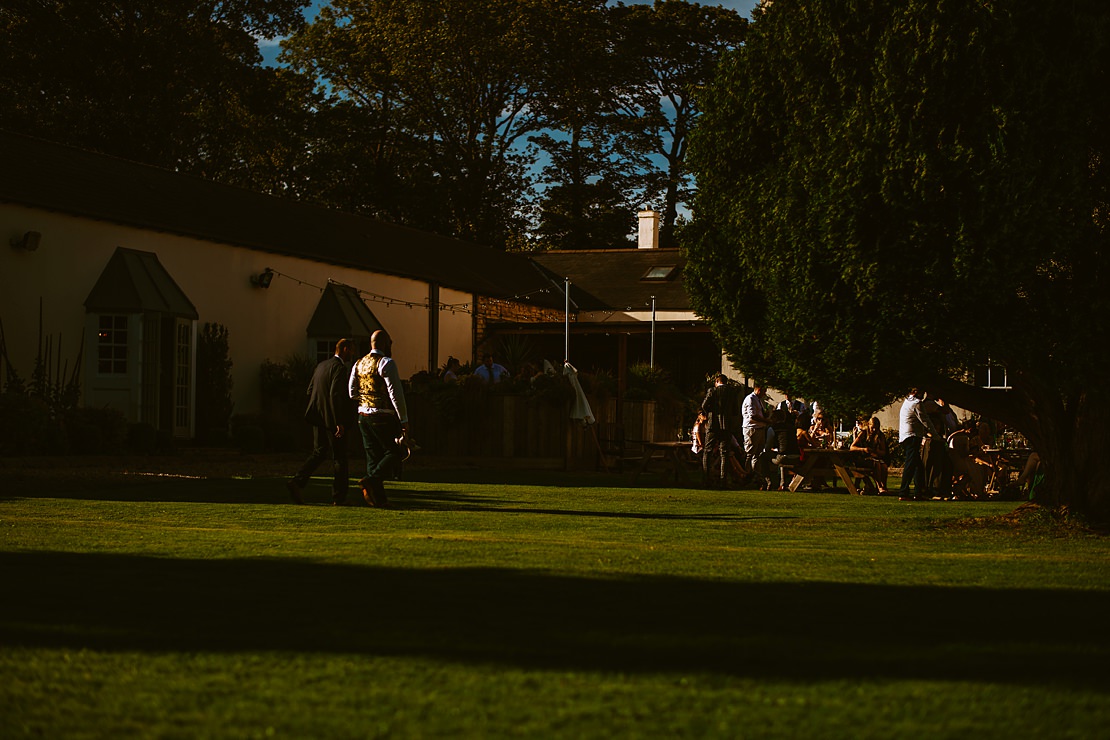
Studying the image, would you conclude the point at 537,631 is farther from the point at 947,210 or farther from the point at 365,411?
the point at 365,411

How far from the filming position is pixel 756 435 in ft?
69.5

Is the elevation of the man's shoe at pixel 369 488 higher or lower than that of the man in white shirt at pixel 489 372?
lower

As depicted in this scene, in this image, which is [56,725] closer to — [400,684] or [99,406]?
[400,684]

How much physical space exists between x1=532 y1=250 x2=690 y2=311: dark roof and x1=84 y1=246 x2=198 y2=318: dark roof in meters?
15.8

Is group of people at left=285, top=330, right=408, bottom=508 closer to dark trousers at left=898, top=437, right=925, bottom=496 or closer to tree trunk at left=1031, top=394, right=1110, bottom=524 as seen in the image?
tree trunk at left=1031, top=394, right=1110, bottom=524

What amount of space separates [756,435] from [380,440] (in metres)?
9.10

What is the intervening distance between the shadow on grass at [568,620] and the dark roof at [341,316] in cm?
2205

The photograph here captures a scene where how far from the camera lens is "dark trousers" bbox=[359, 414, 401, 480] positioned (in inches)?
526

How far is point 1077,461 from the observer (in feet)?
40.6

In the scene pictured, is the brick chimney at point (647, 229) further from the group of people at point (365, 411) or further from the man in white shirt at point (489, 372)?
the group of people at point (365, 411)

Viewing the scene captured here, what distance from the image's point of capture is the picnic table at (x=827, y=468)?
2020 cm

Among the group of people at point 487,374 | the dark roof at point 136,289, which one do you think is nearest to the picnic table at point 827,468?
the group of people at point 487,374

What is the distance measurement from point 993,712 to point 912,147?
24.2 ft

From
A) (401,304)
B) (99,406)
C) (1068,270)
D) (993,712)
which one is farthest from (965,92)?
(401,304)
